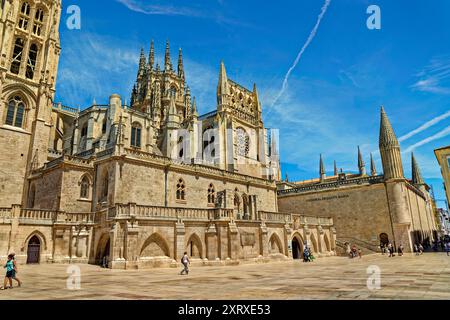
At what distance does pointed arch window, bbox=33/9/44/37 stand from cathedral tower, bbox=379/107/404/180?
134ft

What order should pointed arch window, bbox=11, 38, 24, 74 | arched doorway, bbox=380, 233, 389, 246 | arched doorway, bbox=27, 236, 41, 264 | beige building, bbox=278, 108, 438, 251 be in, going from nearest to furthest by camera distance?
arched doorway, bbox=27, 236, 41, 264 → beige building, bbox=278, 108, 438, 251 → arched doorway, bbox=380, 233, 389, 246 → pointed arch window, bbox=11, 38, 24, 74

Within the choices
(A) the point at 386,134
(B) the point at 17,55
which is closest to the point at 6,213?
(B) the point at 17,55

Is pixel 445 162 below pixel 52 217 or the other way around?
the other way around

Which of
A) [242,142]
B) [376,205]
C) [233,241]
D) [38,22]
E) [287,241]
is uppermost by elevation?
[38,22]

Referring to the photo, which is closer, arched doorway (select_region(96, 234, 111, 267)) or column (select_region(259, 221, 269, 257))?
arched doorway (select_region(96, 234, 111, 267))

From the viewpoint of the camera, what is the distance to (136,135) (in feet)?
129

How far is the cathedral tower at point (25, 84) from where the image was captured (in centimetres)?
3000

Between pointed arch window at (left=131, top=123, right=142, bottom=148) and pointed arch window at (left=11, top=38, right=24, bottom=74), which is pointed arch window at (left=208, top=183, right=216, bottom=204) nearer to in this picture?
pointed arch window at (left=131, top=123, right=142, bottom=148)

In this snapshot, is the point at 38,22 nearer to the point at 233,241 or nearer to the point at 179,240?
the point at 179,240

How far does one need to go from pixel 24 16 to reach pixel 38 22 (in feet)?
4.82

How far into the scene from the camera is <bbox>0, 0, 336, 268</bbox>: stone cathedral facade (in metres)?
19.5

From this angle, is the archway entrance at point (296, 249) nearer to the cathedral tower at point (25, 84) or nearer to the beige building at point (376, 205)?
the beige building at point (376, 205)

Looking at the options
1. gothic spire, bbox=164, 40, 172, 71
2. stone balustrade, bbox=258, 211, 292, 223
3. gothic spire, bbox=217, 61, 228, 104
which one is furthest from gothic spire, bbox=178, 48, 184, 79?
stone balustrade, bbox=258, 211, 292, 223
